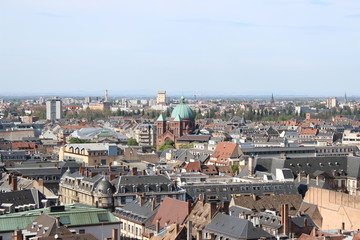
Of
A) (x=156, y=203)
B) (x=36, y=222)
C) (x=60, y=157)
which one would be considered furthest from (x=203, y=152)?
(x=36, y=222)

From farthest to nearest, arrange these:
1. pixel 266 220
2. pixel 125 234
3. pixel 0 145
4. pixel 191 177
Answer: pixel 0 145 < pixel 191 177 < pixel 125 234 < pixel 266 220

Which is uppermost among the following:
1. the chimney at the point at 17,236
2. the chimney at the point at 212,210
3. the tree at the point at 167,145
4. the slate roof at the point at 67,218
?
the chimney at the point at 17,236

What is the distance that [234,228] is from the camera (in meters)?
66.3

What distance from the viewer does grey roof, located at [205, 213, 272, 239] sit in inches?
2552

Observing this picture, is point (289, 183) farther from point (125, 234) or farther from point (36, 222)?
point (36, 222)

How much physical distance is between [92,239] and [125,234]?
29.6m

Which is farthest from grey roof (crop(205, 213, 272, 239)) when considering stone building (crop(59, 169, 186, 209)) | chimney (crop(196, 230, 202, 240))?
stone building (crop(59, 169, 186, 209))

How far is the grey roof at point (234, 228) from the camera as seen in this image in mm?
64812

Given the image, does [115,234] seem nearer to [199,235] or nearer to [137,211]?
[199,235]

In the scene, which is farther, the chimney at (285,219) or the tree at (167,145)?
the tree at (167,145)

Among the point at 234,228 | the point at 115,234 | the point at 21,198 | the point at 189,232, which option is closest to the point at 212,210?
the point at 234,228

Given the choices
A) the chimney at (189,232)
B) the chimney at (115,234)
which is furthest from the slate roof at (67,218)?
the chimney at (189,232)

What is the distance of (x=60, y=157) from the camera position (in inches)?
5950

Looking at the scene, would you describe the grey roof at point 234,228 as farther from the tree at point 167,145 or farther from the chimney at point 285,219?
the tree at point 167,145
